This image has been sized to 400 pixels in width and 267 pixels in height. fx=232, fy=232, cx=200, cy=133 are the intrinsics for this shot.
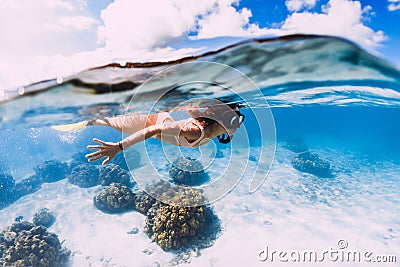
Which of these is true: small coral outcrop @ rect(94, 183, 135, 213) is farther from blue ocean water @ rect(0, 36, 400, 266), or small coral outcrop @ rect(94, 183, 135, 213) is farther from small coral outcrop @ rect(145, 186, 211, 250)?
small coral outcrop @ rect(145, 186, 211, 250)

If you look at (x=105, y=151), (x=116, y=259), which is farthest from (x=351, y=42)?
(x=116, y=259)

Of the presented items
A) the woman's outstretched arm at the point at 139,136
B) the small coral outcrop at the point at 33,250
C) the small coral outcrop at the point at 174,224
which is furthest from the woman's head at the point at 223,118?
the small coral outcrop at the point at 33,250

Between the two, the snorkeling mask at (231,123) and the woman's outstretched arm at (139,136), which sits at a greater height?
the snorkeling mask at (231,123)

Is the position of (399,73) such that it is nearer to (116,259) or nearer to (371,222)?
(371,222)

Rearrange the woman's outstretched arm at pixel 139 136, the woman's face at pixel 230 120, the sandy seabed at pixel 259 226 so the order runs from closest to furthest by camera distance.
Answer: the woman's outstretched arm at pixel 139 136, the woman's face at pixel 230 120, the sandy seabed at pixel 259 226

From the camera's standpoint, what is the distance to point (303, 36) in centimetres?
500

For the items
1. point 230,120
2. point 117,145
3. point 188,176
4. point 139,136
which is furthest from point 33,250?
point 230,120

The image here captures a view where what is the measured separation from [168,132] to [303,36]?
3548 mm

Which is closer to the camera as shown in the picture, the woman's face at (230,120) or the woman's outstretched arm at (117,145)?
the woman's outstretched arm at (117,145)

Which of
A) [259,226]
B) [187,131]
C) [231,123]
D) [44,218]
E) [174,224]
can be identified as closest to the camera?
[187,131]

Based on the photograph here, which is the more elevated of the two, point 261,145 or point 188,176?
point 261,145

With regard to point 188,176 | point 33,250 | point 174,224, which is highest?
point 188,176

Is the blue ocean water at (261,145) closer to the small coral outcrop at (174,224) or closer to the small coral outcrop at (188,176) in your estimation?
the small coral outcrop at (174,224)

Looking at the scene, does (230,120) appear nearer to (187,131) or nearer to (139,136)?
(187,131)
